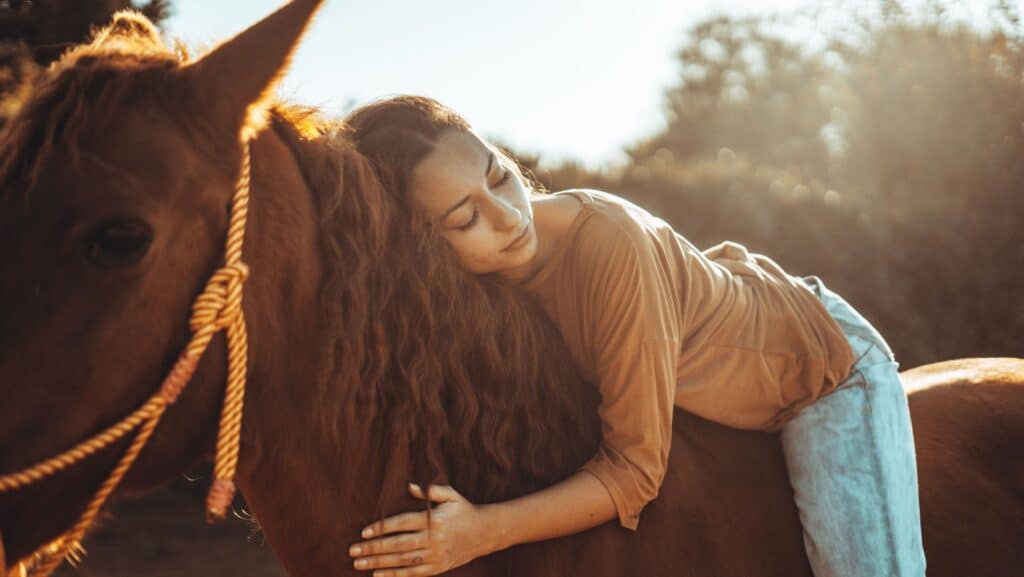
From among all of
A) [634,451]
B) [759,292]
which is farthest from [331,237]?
[759,292]

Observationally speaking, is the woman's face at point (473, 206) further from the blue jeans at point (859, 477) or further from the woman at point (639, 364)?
the blue jeans at point (859, 477)

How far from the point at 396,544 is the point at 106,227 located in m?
0.86

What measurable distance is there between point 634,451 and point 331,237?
84cm

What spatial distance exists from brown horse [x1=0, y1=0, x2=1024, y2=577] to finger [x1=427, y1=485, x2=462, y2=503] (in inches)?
1.6

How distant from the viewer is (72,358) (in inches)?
60.5

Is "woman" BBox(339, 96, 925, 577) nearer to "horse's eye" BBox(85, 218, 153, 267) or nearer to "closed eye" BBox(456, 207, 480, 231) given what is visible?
"closed eye" BBox(456, 207, 480, 231)

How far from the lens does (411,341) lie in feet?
6.58

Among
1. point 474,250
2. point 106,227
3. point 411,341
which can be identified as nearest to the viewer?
point 106,227

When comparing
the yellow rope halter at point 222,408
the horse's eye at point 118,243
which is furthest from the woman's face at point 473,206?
the horse's eye at point 118,243

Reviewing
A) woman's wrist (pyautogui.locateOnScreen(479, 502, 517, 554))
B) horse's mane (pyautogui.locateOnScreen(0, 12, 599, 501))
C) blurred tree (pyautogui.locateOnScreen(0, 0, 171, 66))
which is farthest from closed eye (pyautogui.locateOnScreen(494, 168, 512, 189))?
blurred tree (pyautogui.locateOnScreen(0, 0, 171, 66))

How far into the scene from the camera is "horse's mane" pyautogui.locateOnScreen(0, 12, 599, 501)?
1.91m

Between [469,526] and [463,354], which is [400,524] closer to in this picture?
[469,526]

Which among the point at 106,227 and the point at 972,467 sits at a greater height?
the point at 106,227

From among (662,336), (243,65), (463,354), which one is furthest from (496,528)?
(243,65)
